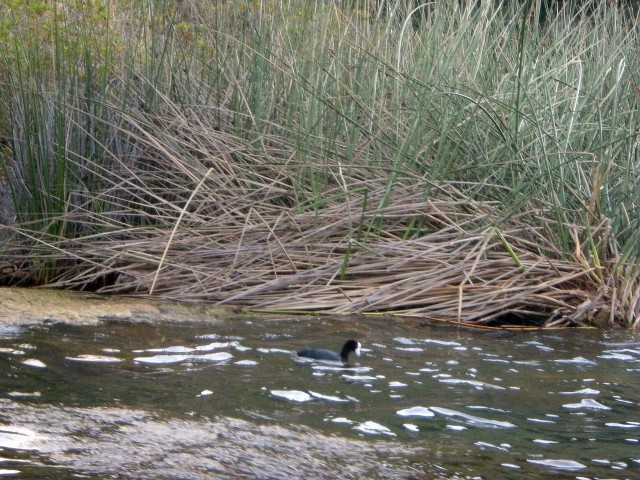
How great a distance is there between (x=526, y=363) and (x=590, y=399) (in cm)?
58

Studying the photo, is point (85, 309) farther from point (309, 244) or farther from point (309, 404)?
point (309, 404)

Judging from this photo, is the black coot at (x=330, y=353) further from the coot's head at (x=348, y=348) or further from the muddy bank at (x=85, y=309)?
the muddy bank at (x=85, y=309)

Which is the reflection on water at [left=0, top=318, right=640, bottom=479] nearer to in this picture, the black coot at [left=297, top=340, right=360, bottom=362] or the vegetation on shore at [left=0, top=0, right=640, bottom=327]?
the black coot at [left=297, top=340, right=360, bottom=362]

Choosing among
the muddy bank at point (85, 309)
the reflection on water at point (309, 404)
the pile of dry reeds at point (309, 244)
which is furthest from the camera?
the pile of dry reeds at point (309, 244)

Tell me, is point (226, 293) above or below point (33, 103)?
below

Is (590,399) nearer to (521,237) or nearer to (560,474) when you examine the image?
(560,474)

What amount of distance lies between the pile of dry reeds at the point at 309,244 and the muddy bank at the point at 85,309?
194mm

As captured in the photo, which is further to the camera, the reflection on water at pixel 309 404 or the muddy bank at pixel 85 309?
the muddy bank at pixel 85 309

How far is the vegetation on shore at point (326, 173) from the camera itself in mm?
5312

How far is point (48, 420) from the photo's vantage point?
114 inches

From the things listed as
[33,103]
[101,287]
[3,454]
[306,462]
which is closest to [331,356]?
[306,462]

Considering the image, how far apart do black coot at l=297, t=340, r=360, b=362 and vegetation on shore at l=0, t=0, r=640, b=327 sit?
3.49 feet

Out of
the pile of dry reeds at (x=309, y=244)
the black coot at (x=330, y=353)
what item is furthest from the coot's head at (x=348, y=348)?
the pile of dry reeds at (x=309, y=244)

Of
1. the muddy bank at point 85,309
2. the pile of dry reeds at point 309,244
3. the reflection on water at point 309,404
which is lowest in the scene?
the reflection on water at point 309,404
